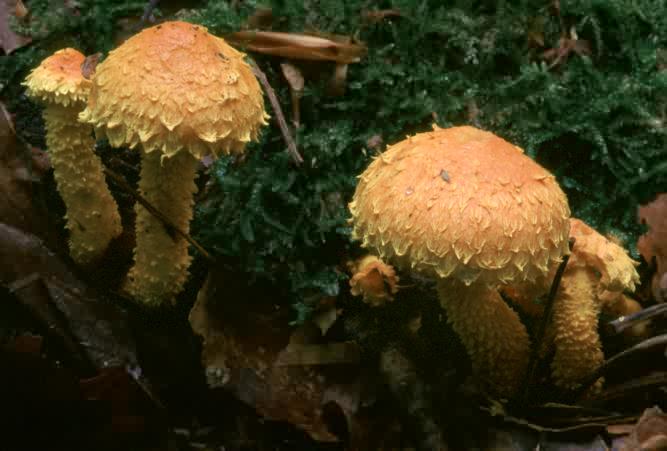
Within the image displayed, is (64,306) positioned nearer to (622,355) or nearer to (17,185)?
(17,185)

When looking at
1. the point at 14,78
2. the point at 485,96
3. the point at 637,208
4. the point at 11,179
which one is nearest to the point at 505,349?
the point at 637,208

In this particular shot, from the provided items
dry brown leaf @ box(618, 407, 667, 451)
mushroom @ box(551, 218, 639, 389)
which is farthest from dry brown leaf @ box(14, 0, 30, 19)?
dry brown leaf @ box(618, 407, 667, 451)

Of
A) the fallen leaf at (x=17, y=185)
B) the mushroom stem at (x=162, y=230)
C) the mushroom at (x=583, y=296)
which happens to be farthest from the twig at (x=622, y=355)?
the fallen leaf at (x=17, y=185)

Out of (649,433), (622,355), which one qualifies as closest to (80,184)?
(622,355)

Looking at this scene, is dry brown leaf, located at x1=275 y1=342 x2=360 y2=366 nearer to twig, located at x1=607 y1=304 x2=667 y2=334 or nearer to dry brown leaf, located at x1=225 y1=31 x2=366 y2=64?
twig, located at x1=607 y1=304 x2=667 y2=334

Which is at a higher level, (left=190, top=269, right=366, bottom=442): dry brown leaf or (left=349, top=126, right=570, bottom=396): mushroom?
(left=349, top=126, right=570, bottom=396): mushroom

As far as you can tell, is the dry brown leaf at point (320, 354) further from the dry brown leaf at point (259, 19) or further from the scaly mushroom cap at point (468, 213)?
the dry brown leaf at point (259, 19)

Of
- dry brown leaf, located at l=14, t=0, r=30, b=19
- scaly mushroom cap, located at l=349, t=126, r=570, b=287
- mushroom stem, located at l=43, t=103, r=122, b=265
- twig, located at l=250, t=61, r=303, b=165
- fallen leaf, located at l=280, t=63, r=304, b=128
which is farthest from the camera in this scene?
dry brown leaf, located at l=14, t=0, r=30, b=19

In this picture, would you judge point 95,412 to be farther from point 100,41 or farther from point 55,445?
point 100,41
